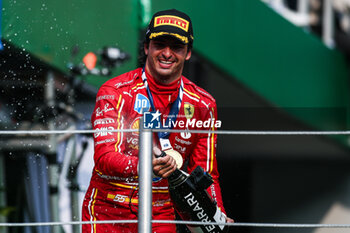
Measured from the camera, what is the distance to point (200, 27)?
13.7 feet

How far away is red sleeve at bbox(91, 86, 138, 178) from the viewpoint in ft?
7.52

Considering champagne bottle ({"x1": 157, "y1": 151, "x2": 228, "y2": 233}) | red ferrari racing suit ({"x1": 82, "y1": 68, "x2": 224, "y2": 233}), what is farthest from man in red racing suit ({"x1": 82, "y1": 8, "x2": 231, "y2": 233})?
champagne bottle ({"x1": 157, "y1": 151, "x2": 228, "y2": 233})

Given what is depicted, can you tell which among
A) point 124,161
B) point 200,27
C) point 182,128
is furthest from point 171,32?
point 200,27

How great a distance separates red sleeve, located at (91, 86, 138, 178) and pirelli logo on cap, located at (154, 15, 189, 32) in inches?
12.0

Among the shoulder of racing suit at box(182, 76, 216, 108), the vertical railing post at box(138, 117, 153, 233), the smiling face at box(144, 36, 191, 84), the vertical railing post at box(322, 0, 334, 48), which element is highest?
the vertical railing post at box(322, 0, 334, 48)

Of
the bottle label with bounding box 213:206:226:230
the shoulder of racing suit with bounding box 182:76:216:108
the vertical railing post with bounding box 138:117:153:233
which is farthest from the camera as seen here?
the shoulder of racing suit with bounding box 182:76:216:108

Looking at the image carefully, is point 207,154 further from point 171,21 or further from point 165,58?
point 171,21

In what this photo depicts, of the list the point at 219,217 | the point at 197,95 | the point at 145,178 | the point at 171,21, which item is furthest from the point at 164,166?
the point at 171,21

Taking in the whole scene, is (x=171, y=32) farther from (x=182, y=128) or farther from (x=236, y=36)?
(x=236, y=36)

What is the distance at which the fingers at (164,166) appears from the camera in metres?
2.20

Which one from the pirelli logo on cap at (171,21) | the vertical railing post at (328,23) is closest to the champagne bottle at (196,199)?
the pirelli logo on cap at (171,21)

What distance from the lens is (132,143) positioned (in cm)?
247

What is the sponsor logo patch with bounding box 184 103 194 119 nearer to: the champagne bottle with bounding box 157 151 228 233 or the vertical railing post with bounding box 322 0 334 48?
the champagne bottle with bounding box 157 151 228 233

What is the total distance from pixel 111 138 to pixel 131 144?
0.38 feet
